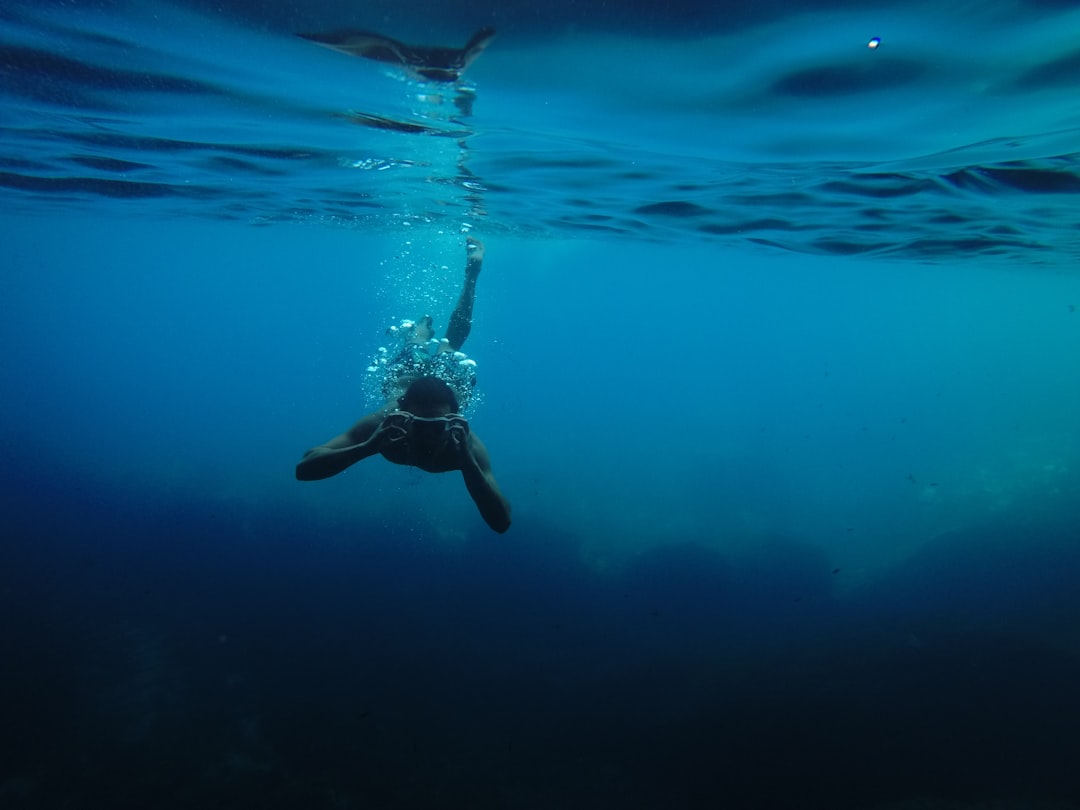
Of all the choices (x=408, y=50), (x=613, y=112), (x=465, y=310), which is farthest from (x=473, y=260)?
(x=408, y=50)

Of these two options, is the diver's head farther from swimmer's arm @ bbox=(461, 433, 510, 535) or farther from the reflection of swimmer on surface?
swimmer's arm @ bbox=(461, 433, 510, 535)

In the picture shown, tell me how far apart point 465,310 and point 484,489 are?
898cm

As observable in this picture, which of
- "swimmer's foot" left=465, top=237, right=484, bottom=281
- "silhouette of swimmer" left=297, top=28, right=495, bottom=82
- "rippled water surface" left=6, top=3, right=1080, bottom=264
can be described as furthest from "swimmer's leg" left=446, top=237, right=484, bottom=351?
"silhouette of swimmer" left=297, top=28, right=495, bottom=82

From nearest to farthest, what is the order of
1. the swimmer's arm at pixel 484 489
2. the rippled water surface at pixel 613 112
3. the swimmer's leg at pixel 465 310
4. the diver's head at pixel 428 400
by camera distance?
1. the swimmer's arm at pixel 484 489
2. the diver's head at pixel 428 400
3. the rippled water surface at pixel 613 112
4. the swimmer's leg at pixel 465 310

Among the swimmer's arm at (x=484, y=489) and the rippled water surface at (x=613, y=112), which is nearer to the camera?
the swimmer's arm at (x=484, y=489)

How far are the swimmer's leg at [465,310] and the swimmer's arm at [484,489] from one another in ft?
25.0

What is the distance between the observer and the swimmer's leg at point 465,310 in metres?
12.7

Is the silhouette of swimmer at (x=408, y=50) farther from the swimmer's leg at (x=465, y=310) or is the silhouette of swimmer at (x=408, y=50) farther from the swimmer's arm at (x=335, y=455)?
the swimmer's leg at (x=465, y=310)

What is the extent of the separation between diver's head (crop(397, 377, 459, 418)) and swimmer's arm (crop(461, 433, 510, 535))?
35 cm

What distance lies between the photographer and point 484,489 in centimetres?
476

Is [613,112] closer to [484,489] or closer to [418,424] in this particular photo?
[418,424]

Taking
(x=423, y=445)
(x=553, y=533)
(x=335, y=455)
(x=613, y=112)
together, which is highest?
(x=613, y=112)

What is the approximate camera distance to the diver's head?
4844 mm

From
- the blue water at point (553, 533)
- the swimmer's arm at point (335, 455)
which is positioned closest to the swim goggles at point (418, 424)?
the swimmer's arm at point (335, 455)
